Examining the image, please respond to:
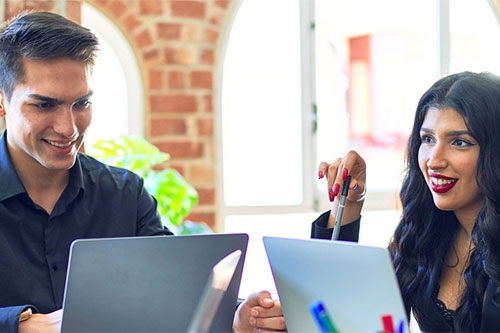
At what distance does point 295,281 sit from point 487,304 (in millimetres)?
564

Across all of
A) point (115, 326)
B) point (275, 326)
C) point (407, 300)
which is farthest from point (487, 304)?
point (115, 326)

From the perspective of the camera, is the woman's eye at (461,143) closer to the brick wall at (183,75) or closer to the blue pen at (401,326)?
the blue pen at (401,326)

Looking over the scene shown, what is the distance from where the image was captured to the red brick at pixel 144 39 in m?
3.40

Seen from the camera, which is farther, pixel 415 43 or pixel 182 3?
pixel 415 43

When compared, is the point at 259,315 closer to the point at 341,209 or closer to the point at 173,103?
the point at 341,209

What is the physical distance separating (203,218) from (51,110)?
2062 millimetres

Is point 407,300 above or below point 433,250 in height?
below

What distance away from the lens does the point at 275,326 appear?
131 cm

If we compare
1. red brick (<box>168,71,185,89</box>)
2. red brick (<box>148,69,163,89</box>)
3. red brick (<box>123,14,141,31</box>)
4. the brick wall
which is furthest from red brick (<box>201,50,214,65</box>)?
Answer: red brick (<box>123,14,141,31</box>)

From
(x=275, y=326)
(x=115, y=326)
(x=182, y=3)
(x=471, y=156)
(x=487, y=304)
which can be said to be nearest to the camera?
(x=115, y=326)

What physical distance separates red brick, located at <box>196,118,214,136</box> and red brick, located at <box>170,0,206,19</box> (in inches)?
22.4

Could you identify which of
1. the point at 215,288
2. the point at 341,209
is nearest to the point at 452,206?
the point at 341,209

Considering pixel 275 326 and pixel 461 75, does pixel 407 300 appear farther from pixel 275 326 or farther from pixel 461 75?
pixel 461 75

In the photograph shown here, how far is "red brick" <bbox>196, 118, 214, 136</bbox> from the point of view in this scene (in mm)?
3512
